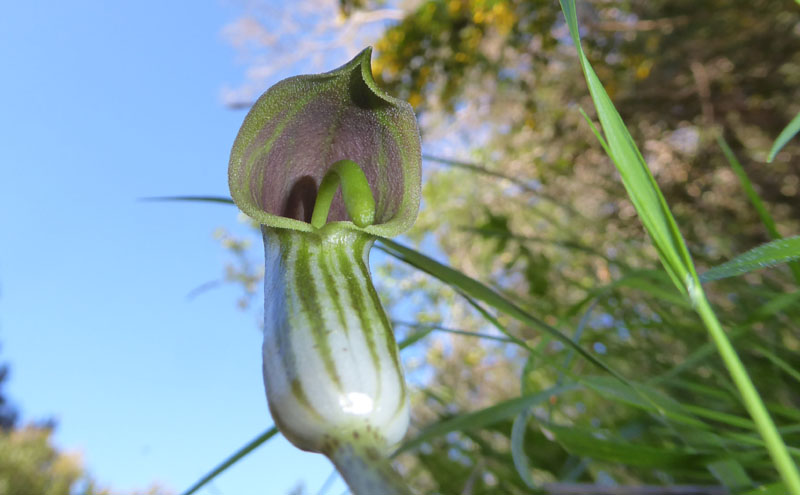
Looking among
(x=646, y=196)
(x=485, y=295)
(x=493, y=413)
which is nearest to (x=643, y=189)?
(x=646, y=196)

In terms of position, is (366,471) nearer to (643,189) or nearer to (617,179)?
(643,189)

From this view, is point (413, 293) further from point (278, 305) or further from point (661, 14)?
point (278, 305)

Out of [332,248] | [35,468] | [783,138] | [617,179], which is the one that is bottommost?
[783,138]

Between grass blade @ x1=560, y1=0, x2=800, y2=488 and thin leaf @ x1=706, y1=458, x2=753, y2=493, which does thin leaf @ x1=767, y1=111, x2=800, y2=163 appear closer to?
grass blade @ x1=560, y1=0, x2=800, y2=488

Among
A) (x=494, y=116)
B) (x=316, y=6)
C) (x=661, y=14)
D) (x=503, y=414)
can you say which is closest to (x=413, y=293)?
(x=494, y=116)

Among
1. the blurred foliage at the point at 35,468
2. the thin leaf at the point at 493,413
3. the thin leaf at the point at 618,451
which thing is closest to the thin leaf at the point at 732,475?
the thin leaf at the point at 618,451

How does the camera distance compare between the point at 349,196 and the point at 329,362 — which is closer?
the point at 329,362

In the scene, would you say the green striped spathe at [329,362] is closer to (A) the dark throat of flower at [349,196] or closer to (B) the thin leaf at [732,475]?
(A) the dark throat of flower at [349,196]
